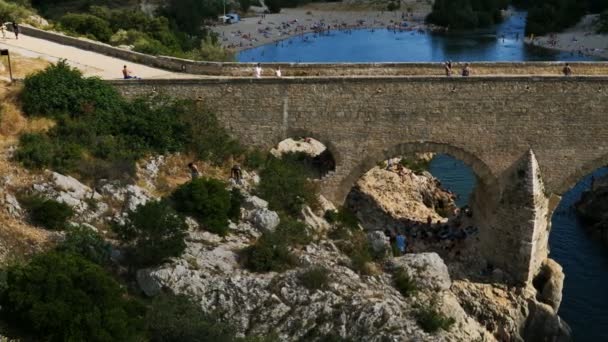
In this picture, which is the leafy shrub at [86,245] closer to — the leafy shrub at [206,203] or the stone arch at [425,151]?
the leafy shrub at [206,203]

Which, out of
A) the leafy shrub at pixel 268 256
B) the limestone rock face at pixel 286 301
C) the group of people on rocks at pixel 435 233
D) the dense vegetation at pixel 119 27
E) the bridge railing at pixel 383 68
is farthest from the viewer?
the dense vegetation at pixel 119 27

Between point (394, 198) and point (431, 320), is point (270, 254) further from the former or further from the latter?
point (394, 198)

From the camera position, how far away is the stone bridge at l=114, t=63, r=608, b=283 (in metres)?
24.7

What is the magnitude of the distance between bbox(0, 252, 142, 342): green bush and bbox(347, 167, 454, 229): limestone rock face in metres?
14.2

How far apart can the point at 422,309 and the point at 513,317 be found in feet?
19.6

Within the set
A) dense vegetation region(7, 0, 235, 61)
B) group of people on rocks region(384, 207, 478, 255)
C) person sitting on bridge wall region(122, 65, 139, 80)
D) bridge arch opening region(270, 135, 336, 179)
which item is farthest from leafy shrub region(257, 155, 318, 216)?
dense vegetation region(7, 0, 235, 61)

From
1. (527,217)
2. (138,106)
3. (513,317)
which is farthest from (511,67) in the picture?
(138,106)

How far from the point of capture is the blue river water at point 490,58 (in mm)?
27969

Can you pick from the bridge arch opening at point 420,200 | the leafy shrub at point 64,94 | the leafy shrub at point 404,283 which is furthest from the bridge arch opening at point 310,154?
the leafy shrub at point 64,94

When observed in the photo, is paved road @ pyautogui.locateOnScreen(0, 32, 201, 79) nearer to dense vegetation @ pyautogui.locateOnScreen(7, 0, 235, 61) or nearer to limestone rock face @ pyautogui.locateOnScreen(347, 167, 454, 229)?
dense vegetation @ pyautogui.locateOnScreen(7, 0, 235, 61)

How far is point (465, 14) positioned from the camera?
89.1 m

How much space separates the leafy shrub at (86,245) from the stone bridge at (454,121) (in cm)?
738

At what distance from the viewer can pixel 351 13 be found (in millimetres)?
105625

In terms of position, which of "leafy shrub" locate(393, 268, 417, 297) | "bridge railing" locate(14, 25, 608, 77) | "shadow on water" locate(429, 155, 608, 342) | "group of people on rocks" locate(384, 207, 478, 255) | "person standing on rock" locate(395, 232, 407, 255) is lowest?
"shadow on water" locate(429, 155, 608, 342)
